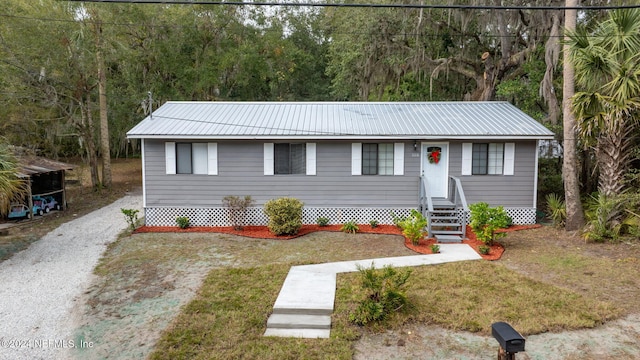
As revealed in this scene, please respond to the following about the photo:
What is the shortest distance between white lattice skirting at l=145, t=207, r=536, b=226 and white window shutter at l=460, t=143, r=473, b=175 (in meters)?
1.81

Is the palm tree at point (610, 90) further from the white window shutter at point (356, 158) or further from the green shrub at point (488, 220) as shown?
the white window shutter at point (356, 158)

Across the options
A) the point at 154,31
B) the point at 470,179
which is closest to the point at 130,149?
the point at 154,31

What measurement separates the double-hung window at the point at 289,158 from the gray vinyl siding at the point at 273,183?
0.23 metres

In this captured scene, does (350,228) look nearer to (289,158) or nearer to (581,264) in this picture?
(289,158)

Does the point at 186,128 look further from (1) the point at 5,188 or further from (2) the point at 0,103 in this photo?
(2) the point at 0,103

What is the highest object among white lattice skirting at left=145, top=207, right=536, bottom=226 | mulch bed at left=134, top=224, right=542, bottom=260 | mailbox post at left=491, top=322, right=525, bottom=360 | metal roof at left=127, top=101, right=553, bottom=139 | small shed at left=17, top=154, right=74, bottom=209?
metal roof at left=127, top=101, right=553, bottom=139

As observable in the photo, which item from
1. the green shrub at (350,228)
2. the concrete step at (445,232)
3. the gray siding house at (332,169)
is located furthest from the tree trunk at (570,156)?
the green shrub at (350,228)

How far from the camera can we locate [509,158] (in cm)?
1130

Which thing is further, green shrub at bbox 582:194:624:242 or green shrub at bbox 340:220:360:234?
green shrub at bbox 340:220:360:234

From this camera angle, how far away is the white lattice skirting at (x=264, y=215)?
456 inches

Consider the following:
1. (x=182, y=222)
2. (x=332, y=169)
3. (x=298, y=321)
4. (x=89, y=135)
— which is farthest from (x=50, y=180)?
(x=298, y=321)

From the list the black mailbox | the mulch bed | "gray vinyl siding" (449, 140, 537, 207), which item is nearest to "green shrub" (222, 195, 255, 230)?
the mulch bed

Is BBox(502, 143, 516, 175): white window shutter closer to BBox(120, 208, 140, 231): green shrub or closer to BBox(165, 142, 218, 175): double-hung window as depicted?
BBox(165, 142, 218, 175): double-hung window

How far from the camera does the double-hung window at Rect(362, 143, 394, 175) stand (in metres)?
11.5
